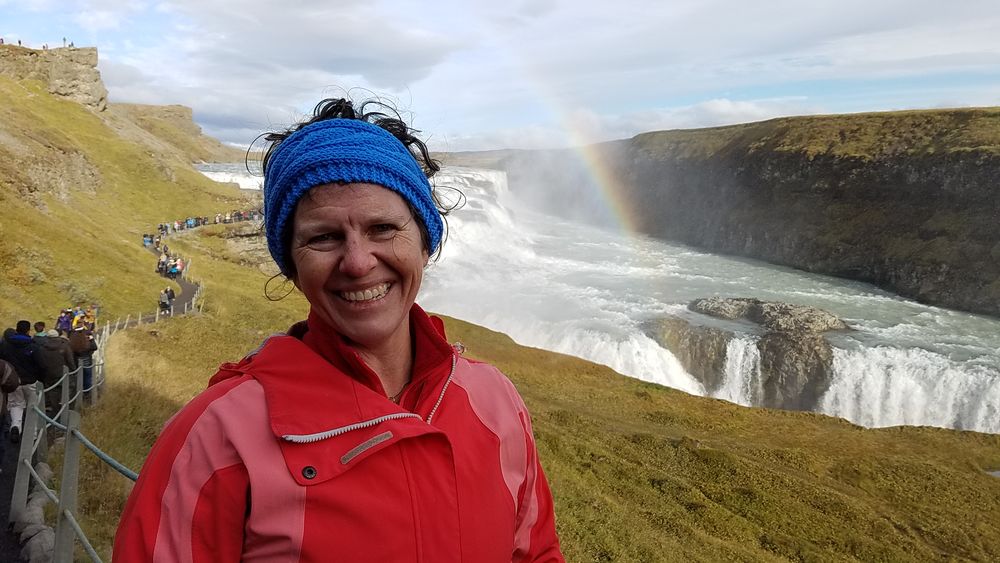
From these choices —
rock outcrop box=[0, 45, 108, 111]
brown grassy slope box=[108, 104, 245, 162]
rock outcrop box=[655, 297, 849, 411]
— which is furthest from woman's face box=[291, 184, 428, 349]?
brown grassy slope box=[108, 104, 245, 162]

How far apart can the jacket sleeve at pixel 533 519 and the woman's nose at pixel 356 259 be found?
2.71ft

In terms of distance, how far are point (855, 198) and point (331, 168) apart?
6815 centimetres

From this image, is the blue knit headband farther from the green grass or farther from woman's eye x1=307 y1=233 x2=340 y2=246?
the green grass

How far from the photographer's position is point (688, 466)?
15.3 m

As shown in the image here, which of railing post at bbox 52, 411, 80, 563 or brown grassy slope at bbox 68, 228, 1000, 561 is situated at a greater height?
railing post at bbox 52, 411, 80, 563

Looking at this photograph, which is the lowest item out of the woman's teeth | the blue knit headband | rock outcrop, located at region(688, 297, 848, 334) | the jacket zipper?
rock outcrop, located at region(688, 297, 848, 334)

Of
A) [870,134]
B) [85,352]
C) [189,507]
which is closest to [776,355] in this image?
[85,352]

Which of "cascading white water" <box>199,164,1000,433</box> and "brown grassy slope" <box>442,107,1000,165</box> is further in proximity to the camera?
"brown grassy slope" <box>442,107,1000,165</box>

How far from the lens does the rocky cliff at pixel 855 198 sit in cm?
4606

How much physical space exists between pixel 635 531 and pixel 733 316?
26812 mm

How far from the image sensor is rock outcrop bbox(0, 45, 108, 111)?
A: 50.9 m

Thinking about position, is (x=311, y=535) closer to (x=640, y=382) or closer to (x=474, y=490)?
(x=474, y=490)

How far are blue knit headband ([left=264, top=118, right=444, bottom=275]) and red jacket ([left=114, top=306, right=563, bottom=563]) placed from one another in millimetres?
396

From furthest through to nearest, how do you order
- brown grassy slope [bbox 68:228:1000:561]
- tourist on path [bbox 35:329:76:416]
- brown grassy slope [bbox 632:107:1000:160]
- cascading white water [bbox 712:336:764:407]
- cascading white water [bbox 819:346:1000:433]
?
brown grassy slope [bbox 632:107:1000:160]
cascading white water [bbox 712:336:764:407]
cascading white water [bbox 819:346:1000:433]
brown grassy slope [bbox 68:228:1000:561]
tourist on path [bbox 35:329:76:416]
